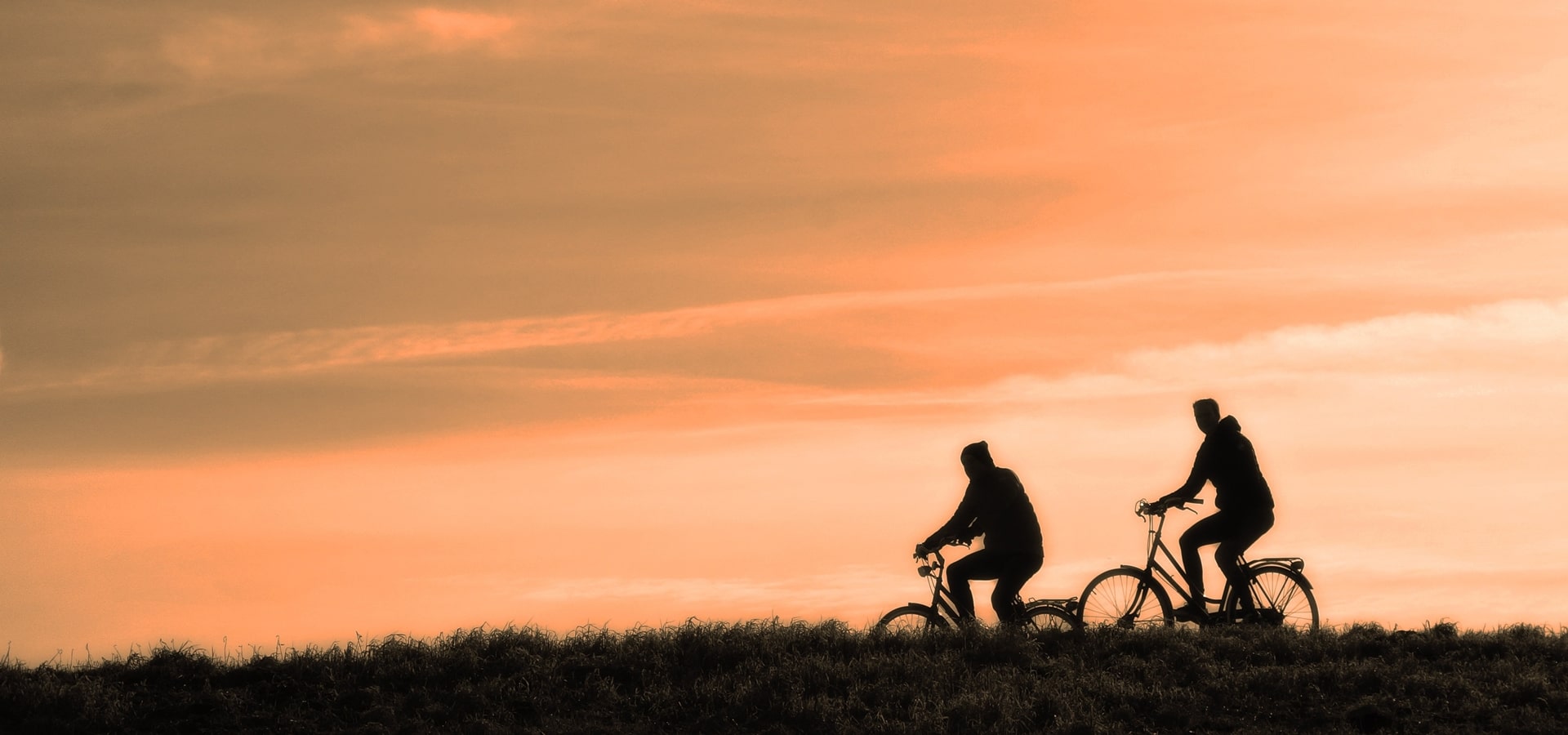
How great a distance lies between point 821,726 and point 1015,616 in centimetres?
342

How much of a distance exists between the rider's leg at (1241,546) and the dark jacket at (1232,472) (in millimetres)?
97

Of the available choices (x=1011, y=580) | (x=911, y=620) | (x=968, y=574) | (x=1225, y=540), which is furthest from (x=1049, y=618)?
(x=1225, y=540)

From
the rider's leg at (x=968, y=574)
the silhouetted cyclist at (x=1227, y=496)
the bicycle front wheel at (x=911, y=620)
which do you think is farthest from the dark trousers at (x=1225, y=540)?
the bicycle front wheel at (x=911, y=620)

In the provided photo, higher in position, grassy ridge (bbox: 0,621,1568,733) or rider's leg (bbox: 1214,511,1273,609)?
rider's leg (bbox: 1214,511,1273,609)

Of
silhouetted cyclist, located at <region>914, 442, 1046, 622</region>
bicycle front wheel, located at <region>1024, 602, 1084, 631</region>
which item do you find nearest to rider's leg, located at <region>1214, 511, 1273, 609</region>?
bicycle front wheel, located at <region>1024, 602, 1084, 631</region>

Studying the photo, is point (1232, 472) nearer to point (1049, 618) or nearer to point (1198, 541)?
point (1198, 541)

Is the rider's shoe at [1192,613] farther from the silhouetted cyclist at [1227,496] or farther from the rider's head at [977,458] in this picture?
the rider's head at [977,458]

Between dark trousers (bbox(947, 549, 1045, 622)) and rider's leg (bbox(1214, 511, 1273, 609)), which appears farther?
dark trousers (bbox(947, 549, 1045, 622))

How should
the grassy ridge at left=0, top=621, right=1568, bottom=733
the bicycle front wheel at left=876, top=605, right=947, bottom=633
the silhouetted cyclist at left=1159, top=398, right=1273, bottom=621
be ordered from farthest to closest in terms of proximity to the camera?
1. the bicycle front wheel at left=876, top=605, right=947, bottom=633
2. the silhouetted cyclist at left=1159, top=398, right=1273, bottom=621
3. the grassy ridge at left=0, top=621, right=1568, bottom=733

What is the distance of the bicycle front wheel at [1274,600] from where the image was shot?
56.3 ft

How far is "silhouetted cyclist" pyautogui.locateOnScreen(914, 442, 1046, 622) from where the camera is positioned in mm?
17359

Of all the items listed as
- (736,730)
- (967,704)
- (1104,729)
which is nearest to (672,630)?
(736,730)

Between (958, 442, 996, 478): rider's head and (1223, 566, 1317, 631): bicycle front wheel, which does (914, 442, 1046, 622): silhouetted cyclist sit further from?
(1223, 566, 1317, 631): bicycle front wheel

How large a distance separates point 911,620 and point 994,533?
137cm
